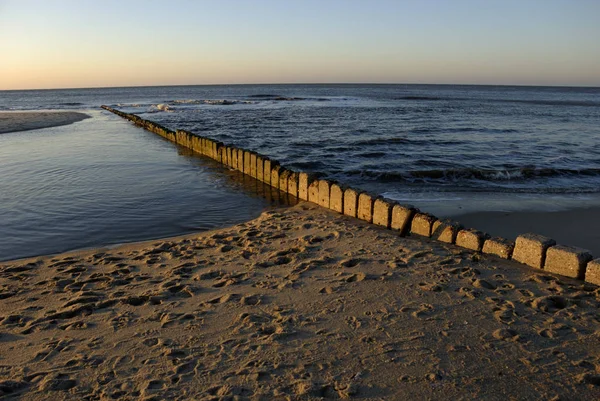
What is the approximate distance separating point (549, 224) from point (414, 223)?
2.91 metres

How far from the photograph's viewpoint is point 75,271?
594 cm

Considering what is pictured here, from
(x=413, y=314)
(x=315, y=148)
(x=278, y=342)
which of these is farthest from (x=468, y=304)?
(x=315, y=148)

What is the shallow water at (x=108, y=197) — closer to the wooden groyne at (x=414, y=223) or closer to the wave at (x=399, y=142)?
the wooden groyne at (x=414, y=223)

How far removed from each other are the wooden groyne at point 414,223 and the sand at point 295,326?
0.68 feet

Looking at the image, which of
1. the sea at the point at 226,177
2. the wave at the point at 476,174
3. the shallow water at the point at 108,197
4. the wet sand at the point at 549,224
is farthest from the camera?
the wave at the point at 476,174

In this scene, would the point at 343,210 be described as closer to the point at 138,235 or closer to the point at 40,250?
the point at 138,235

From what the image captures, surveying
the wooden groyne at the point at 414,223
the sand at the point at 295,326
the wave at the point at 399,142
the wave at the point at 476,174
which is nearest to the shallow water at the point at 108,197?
the wooden groyne at the point at 414,223

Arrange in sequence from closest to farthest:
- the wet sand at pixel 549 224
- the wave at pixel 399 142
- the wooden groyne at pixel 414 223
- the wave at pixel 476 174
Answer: the wooden groyne at pixel 414 223
the wet sand at pixel 549 224
the wave at pixel 476 174
the wave at pixel 399 142

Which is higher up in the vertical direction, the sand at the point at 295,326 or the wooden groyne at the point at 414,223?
the wooden groyne at the point at 414,223

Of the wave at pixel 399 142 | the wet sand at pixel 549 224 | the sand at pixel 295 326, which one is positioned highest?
the wave at pixel 399 142

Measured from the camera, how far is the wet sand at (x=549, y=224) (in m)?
7.48

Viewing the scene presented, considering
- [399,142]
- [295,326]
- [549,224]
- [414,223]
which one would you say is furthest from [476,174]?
[295,326]

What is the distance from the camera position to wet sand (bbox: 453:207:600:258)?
24.5 feet

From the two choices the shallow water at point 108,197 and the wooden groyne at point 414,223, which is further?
the shallow water at point 108,197
